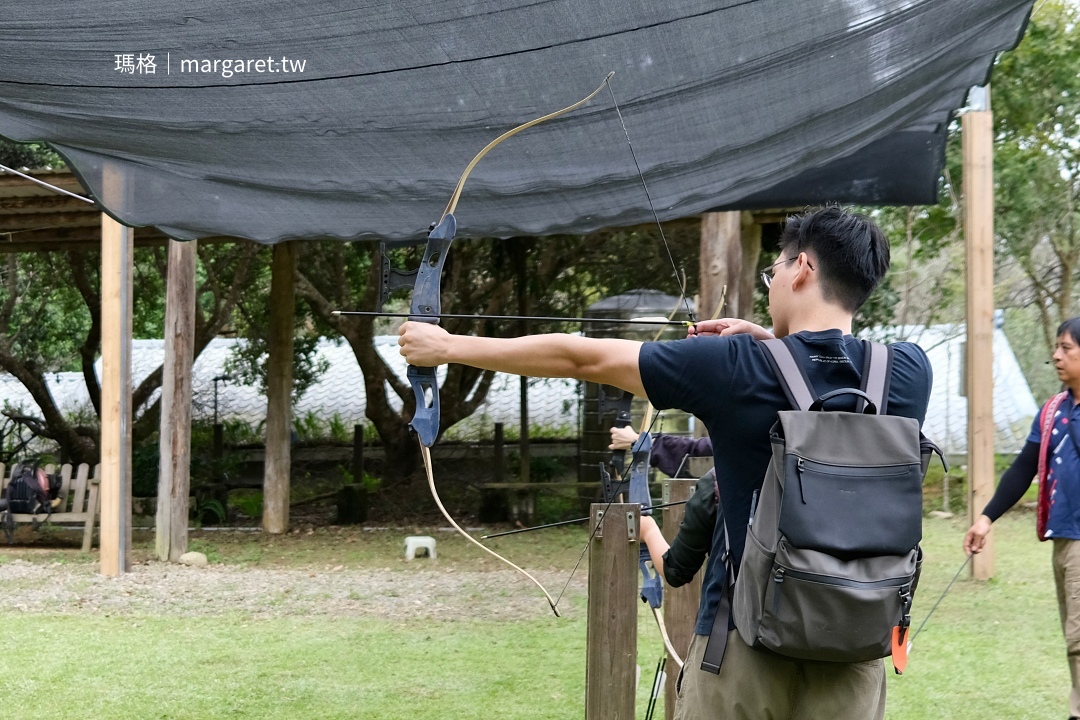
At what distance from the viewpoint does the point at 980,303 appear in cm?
658

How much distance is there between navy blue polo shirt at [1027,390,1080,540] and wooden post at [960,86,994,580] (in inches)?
126

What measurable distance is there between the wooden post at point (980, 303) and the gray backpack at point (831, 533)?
17.3 feet

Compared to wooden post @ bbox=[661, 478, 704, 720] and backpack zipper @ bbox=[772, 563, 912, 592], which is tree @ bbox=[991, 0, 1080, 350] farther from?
backpack zipper @ bbox=[772, 563, 912, 592]

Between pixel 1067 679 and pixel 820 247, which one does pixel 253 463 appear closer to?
pixel 1067 679

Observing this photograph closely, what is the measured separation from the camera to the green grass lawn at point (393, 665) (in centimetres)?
398

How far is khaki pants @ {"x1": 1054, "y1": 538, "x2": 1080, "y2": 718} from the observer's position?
10.7 feet

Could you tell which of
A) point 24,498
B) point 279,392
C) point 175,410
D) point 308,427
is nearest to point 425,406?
point 175,410

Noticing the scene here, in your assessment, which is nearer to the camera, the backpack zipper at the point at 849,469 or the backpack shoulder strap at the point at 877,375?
the backpack zipper at the point at 849,469

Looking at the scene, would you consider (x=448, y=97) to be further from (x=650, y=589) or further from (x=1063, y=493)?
(x=1063, y=493)

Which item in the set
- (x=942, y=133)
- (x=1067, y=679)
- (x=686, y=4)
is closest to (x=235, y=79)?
(x=686, y=4)

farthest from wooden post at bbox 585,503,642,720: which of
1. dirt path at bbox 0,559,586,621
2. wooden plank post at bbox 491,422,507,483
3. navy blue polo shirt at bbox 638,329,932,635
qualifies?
wooden plank post at bbox 491,422,507,483

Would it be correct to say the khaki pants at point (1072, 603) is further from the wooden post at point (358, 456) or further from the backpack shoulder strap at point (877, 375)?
the wooden post at point (358, 456)

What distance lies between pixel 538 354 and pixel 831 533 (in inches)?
20.5

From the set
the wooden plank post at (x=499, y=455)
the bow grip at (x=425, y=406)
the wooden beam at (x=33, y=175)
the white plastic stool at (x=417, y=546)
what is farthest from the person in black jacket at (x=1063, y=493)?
the wooden plank post at (x=499, y=455)
